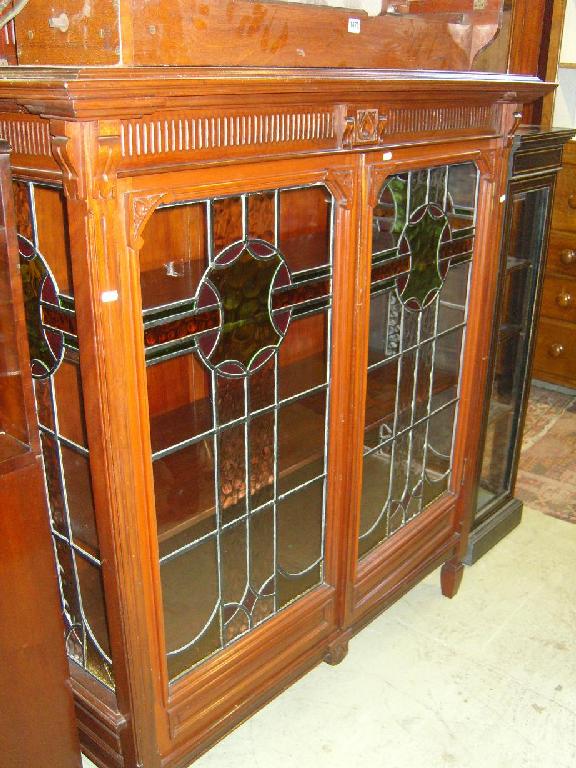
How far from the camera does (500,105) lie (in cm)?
195

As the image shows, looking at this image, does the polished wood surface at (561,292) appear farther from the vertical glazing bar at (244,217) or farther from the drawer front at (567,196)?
the vertical glazing bar at (244,217)

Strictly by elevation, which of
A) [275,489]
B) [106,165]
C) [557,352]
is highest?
[106,165]

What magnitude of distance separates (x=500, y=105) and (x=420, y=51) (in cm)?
Result: 27

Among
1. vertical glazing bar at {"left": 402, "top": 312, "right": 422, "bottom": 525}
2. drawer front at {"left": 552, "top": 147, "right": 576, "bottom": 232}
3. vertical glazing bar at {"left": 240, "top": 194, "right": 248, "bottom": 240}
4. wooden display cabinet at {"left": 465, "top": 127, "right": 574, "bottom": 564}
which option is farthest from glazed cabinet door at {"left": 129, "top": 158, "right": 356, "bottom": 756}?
drawer front at {"left": 552, "top": 147, "right": 576, "bottom": 232}

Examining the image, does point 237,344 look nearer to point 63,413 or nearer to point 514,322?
point 63,413

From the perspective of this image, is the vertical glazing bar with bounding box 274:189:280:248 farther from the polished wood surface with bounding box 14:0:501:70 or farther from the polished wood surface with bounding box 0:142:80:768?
the polished wood surface with bounding box 0:142:80:768

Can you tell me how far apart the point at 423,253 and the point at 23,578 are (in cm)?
122

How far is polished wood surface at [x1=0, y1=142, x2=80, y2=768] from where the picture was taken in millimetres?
1227

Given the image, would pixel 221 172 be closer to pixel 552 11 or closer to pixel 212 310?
pixel 212 310

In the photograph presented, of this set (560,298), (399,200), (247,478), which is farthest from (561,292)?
(247,478)

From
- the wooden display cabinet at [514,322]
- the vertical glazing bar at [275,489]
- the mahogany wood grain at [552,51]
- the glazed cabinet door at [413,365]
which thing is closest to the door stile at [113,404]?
the vertical glazing bar at [275,489]

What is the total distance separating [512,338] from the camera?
2.50 m

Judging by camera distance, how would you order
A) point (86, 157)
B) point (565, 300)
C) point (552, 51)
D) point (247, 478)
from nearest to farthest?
point (86, 157) < point (247, 478) < point (552, 51) < point (565, 300)

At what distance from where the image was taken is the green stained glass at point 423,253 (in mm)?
1869
